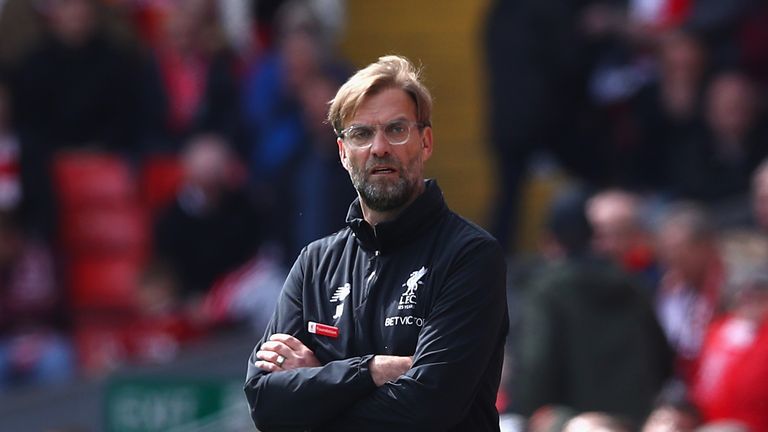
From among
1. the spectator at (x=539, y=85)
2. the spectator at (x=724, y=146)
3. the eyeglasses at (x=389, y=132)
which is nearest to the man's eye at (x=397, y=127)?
the eyeglasses at (x=389, y=132)

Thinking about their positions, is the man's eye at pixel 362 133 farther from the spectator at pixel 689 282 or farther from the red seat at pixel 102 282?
the red seat at pixel 102 282

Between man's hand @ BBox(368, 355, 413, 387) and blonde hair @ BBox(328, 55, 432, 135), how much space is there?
602 mm

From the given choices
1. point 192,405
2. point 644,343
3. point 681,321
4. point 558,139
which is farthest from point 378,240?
point 558,139

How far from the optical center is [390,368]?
444 centimetres

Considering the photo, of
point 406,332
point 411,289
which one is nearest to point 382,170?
point 411,289

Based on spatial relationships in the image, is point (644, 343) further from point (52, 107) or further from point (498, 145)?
point (52, 107)

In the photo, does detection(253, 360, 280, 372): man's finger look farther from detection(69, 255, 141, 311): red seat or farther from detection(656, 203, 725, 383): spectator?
detection(69, 255, 141, 311): red seat

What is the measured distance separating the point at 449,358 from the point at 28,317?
753 cm

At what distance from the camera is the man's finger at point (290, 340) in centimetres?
459

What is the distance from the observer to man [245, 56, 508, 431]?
4410mm

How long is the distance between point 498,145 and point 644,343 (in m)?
3.29

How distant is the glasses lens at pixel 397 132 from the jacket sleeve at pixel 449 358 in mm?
327

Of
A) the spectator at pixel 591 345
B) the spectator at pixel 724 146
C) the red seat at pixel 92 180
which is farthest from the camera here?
the red seat at pixel 92 180

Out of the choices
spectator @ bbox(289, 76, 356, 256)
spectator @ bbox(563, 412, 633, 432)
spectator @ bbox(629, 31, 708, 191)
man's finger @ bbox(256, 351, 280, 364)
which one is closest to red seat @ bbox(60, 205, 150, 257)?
spectator @ bbox(289, 76, 356, 256)
